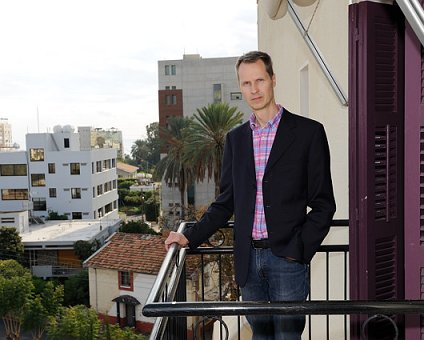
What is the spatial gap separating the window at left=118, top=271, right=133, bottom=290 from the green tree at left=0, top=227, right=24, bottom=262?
1172 centimetres

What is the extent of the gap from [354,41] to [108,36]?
72.1 metres

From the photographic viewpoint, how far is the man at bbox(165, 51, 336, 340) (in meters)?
1.87

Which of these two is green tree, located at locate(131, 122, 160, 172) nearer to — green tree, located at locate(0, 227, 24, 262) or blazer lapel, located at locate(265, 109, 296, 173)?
green tree, located at locate(0, 227, 24, 262)

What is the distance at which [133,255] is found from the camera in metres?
23.5

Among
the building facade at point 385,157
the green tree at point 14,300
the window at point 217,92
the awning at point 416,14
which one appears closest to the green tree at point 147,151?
the window at point 217,92

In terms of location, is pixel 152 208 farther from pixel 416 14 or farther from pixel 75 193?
pixel 416 14

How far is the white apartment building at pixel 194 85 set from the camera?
126 feet

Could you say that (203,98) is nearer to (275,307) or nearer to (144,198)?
(144,198)

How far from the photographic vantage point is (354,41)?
1714 millimetres

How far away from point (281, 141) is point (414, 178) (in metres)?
0.50

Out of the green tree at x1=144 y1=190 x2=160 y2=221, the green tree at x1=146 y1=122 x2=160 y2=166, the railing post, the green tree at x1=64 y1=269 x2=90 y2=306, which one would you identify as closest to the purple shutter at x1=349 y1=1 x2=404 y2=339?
the railing post

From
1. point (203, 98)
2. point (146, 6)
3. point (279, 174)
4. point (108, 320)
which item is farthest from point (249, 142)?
point (146, 6)

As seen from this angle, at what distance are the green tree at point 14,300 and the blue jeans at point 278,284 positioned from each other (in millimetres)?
24806

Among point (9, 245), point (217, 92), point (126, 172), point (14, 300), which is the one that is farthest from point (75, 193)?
point (126, 172)
